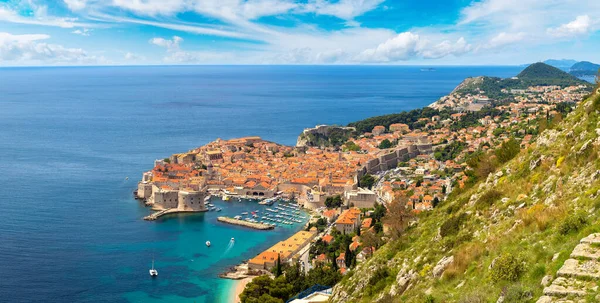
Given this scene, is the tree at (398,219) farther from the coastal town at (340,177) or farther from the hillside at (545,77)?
the hillside at (545,77)

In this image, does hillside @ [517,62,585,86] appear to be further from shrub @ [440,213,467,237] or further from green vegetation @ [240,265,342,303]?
shrub @ [440,213,467,237]

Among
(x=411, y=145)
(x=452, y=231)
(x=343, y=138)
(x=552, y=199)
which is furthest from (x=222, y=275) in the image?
(x=343, y=138)

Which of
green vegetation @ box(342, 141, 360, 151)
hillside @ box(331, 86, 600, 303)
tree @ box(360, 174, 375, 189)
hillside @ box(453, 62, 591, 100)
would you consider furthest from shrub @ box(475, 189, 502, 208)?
hillside @ box(453, 62, 591, 100)

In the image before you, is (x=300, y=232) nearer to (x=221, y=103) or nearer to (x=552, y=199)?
(x=552, y=199)

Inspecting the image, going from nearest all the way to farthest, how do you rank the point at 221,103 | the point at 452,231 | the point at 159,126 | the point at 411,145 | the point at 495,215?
the point at 495,215 < the point at 452,231 < the point at 411,145 < the point at 159,126 < the point at 221,103

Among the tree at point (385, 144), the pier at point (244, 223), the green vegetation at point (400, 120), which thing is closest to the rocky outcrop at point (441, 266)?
the pier at point (244, 223)
